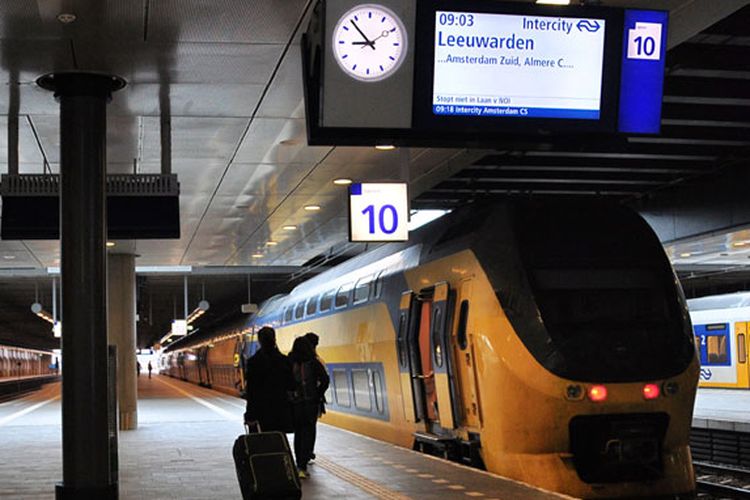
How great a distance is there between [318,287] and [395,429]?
23.4 ft

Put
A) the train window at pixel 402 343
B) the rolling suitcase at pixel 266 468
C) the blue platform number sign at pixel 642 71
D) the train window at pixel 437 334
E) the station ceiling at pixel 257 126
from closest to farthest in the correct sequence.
→ the rolling suitcase at pixel 266 468, the station ceiling at pixel 257 126, the blue platform number sign at pixel 642 71, the train window at pixel 437 334, the train window at pixel 402 343

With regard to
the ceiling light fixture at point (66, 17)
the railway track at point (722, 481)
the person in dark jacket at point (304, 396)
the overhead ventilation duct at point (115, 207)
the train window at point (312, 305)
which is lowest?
the railway track at point (722, 481)

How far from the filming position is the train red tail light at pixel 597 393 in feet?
34.3

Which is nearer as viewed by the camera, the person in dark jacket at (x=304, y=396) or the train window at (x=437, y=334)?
the person in dark jacket at (x=304, y=396)

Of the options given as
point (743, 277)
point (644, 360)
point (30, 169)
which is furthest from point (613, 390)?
point (743, 277)

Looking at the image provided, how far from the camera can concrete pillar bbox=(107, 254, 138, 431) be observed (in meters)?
18.7

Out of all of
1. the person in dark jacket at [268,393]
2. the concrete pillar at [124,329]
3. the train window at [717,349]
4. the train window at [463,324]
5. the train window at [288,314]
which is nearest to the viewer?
the person in dark jacket at [268,393]

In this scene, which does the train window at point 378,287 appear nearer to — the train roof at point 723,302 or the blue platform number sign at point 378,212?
the blue platform number sign at point 378,212

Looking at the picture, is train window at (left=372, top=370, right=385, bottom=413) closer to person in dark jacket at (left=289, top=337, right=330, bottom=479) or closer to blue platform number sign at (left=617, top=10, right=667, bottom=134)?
person in dark jacket at (left=289, top=337, right=330, bottom=479)

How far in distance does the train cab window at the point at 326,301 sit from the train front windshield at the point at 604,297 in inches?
339

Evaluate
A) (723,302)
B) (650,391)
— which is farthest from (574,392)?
(723,302)

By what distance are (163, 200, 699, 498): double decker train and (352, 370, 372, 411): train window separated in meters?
3.62

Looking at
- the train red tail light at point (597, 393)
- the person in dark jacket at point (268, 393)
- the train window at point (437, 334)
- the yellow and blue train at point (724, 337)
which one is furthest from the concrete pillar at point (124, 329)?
the yellow and blue train at point (724, 337)

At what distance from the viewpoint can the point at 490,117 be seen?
7.18 metres
